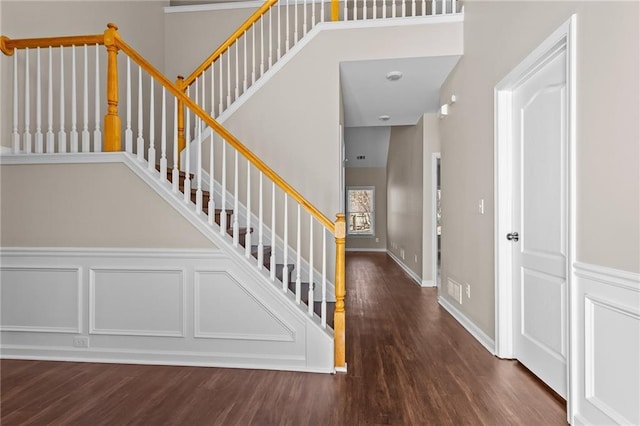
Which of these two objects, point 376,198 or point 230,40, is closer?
point 230,40

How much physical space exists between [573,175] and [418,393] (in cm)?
160

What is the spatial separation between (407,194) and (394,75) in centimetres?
324

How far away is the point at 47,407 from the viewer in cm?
209

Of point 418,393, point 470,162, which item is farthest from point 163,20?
point 418,393

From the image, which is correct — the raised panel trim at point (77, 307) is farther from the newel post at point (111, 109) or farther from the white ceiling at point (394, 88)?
the white ceiling at point (394, 88)

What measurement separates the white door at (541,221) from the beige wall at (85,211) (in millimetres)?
2408

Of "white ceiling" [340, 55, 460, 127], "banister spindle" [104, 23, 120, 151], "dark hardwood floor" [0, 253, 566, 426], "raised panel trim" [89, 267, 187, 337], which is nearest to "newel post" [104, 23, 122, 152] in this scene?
"banister spindle" [104, 23, 120, 151]

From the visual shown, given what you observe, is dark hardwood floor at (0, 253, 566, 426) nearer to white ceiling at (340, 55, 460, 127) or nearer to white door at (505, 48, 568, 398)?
white door at (505, 48, 568, 398)

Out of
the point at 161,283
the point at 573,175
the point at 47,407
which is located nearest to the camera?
the point at 573,175

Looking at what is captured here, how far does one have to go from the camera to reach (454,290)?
391 centimetres

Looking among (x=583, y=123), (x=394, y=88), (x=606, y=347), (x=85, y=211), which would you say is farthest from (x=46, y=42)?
(x=606, y=347)

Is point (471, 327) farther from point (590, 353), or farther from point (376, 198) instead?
point (376, 198)

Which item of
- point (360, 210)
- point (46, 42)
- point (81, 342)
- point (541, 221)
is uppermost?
point (46, 42)

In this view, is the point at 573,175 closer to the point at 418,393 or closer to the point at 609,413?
the point at 609,413
